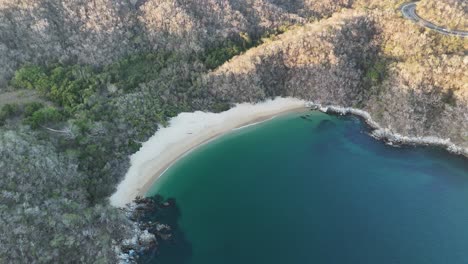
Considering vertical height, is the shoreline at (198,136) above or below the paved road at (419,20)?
below

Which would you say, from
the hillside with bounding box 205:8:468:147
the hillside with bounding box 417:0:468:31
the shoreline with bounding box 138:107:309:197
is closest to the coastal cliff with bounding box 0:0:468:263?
the hillside with bounding box 205:8:468:147

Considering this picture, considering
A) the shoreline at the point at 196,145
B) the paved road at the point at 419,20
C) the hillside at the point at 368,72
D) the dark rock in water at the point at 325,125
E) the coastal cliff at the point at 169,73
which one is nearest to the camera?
the coastal cliff at the point at 169,73

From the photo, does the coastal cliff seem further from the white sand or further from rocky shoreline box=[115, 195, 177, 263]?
the white sand

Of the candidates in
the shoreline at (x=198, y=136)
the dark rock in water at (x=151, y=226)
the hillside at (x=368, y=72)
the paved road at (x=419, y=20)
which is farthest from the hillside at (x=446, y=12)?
the dark rock in water at (x=151, y=226)

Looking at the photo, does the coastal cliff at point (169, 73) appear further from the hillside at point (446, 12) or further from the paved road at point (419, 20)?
the hillside at point (446, 12)

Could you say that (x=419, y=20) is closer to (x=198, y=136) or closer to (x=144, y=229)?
(x=198, y=136)

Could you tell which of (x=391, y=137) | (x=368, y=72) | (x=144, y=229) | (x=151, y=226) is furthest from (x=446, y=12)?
(x=144, y=229)

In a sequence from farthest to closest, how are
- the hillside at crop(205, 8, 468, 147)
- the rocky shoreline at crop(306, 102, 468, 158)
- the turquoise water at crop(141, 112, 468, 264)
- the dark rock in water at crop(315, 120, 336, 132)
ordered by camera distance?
the dark rock in water at crop(315, 120, 336, 132) → the hillside at crop(205, 8, 468, 147) → the rocky shoreline at crop(306, 102, 468, 158) → the turquoise water at crop(141, 112, 468, 264)
